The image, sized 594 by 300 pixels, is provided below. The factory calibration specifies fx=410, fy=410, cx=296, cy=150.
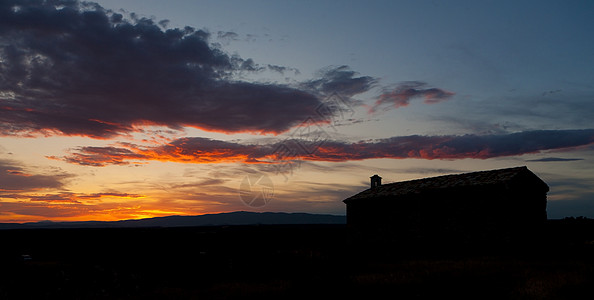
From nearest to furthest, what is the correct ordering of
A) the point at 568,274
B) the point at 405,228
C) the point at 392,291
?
1. the point at 392,291
2. the point at 568,274
3. the point at 405,228

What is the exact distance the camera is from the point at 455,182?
28.7 m

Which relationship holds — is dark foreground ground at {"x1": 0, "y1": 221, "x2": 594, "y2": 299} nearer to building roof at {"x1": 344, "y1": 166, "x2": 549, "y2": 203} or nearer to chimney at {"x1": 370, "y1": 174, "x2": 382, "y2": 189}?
building roof at {"x1": 344, "y1": 166, "x2": 549, "y2": 203}

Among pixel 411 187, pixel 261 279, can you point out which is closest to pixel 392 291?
pixel 261 279

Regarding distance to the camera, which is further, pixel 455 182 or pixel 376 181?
pixel 376 181

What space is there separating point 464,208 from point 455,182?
2.41 metres

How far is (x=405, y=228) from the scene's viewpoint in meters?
30.2

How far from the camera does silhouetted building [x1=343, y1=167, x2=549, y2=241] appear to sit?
25.2 meters

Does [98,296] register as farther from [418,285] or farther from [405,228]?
[405,228]

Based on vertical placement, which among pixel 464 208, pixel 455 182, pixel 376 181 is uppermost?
pixel 376 181

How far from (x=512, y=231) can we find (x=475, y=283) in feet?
38.9

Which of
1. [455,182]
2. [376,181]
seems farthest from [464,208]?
[376,181]

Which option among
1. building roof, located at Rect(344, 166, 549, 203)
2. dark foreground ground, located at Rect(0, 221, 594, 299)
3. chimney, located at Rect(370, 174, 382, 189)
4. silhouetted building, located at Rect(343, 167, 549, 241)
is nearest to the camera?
dark foreground ground, located at Rect(0, 221, 594, 299)

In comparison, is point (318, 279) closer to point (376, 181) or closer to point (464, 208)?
point (464, 208)

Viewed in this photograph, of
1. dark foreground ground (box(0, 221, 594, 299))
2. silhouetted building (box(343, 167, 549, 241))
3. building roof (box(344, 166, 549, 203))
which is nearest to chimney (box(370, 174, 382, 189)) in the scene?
building roof (box(344, 166, 549, 203))
